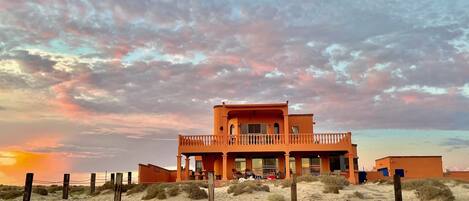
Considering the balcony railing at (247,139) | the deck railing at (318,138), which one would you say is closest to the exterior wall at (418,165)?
the deck railing at (318,138)

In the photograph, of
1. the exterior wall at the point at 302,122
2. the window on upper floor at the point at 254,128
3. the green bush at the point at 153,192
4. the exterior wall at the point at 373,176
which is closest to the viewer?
the green bush at the point at 153,192

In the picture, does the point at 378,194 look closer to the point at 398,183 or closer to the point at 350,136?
the point at 398,183

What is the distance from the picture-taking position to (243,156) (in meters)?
36.5

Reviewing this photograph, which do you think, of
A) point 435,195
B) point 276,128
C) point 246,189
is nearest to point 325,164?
point 276,128

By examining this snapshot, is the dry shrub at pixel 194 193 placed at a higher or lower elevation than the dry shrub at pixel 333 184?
lower

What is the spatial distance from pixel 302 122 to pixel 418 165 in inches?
418

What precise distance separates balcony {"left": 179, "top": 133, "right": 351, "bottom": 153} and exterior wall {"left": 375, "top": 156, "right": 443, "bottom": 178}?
27.7 ft

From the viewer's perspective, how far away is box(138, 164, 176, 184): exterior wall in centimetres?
3250

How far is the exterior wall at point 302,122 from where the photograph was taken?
3819 centimetres

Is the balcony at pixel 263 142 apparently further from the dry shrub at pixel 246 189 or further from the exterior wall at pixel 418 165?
the dry shrub at pixel 246 189

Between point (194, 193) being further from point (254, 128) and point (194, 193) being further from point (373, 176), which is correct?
point (373, 176)

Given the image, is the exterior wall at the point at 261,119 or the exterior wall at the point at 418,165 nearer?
the exterior wall at the point at 261,119

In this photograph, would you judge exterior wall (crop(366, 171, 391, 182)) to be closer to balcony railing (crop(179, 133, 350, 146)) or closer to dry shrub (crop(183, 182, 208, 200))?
balcony railing (crop(179, 133, 350, 146))

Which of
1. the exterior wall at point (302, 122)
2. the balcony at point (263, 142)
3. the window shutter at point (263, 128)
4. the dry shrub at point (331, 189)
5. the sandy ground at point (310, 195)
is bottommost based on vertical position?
the sandy ground at point (310, 195)
